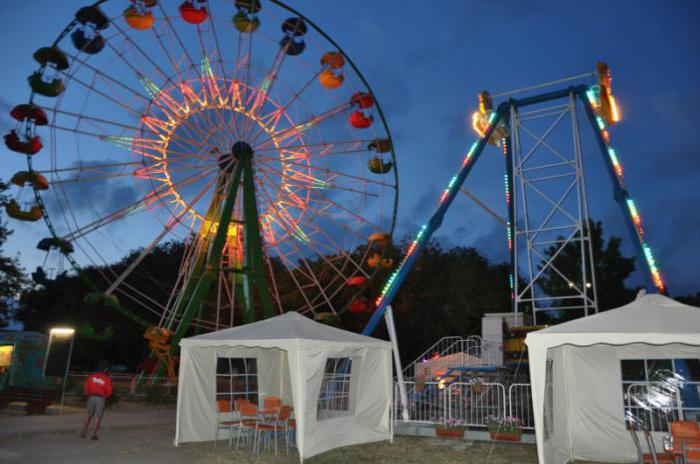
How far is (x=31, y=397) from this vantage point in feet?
51.9

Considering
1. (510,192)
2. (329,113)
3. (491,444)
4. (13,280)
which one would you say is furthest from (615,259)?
(13,280)

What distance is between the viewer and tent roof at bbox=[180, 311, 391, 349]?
9969 mm

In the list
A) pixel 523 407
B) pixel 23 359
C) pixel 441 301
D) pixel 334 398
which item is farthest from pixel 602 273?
pixel 23 359

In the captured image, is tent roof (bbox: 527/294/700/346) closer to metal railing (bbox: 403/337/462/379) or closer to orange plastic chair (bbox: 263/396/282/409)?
orange plastic chair (bbox: 263/396/282/409)

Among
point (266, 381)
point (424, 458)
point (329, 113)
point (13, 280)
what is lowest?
point (424, 458)

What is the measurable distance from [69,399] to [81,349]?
1699cm

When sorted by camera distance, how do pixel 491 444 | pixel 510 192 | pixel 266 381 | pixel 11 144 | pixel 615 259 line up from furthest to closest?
pixel 615 259
pixel 510 192
pixel 11 144
pixel 266 381
pixel 491 444

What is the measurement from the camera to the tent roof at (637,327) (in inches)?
294

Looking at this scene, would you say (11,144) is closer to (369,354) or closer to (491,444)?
(369,354)

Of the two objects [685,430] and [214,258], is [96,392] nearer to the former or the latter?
[214,258]

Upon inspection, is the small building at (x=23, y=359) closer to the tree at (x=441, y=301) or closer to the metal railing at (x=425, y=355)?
the metal railing at (x=425, y=355)

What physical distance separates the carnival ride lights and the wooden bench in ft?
28.2

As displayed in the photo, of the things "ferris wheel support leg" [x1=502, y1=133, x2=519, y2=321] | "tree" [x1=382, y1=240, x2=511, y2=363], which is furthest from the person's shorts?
"tree" [x1=382, y1=240, x2=511, y2=363]

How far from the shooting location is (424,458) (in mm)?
9945
